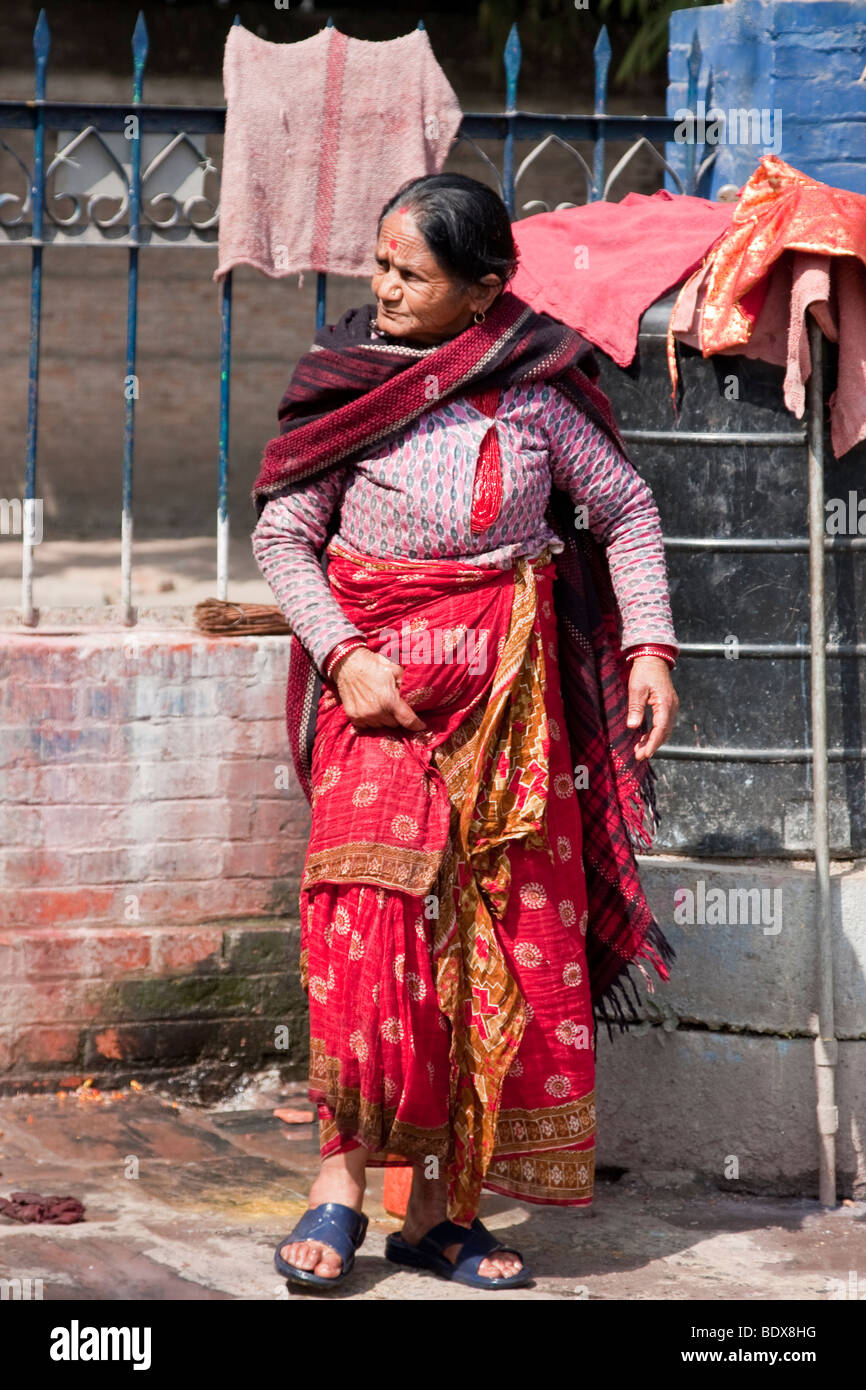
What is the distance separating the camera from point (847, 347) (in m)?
3.56

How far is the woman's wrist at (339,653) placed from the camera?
2945 mm

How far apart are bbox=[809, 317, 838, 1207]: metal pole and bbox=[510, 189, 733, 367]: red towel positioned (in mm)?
375

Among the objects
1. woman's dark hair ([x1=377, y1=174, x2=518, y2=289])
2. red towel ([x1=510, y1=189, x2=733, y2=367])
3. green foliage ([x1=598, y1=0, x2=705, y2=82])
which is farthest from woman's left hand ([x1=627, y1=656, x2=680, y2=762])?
green foliage ([x1=598, y1=0, x2=705, y2=82])

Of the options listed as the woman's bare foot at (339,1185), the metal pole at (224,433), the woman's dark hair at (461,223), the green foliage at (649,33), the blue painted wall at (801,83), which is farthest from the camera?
the green foliage at (649,33)

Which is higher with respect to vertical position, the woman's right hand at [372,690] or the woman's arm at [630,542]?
the woman's arm at [630,542]

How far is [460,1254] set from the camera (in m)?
3.11

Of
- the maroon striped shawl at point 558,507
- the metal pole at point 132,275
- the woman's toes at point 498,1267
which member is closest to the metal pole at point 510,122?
the metal pole at point 132,275

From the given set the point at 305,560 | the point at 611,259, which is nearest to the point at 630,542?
the point at 305,560

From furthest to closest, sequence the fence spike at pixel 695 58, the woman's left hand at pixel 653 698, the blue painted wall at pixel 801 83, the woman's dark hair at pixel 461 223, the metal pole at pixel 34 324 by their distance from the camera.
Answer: the fence spike at pixel 695 58 < the blue painted wall at pixel 801 83 < the metal pole at pixel 34 324 < the woman's left hand at pixel 653 698 < the woman's dark hair at pixel 461 223

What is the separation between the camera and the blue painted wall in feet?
14.2

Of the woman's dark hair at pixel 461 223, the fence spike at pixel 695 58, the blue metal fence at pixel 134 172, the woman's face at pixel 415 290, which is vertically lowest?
the woman's face at pixel 415 290

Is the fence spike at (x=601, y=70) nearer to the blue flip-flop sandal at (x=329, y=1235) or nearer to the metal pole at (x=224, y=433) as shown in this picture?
the metal pole at (x=224, y=433)

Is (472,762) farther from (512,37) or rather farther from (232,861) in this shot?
(512,37)

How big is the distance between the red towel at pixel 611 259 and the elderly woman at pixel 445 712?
19.8 inches
